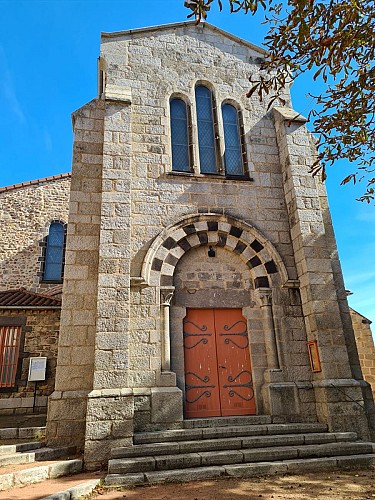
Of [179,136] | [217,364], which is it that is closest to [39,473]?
[217,364]

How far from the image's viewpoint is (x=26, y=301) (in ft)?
32.2

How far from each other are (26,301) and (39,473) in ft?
19.2

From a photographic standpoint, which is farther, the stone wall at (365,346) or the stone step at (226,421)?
the stone wall at (365,346)

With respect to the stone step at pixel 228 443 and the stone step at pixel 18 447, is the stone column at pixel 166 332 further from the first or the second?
the stone step at pixel 18 447

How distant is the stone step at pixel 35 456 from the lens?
16.6 ft

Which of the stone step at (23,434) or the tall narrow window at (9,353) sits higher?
the tall narrow window at (9,353)

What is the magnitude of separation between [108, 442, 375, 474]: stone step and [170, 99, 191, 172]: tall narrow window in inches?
211

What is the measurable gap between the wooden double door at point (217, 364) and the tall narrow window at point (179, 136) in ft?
10.3

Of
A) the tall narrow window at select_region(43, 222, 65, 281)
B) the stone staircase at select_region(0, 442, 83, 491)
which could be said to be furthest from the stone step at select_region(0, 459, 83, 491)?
the tall narrow window at select_region(43, 222, 65, 281)

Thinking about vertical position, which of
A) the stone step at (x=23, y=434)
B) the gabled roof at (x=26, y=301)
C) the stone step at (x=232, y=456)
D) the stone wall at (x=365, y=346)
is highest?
the gabled roof at (x=26, y=301)

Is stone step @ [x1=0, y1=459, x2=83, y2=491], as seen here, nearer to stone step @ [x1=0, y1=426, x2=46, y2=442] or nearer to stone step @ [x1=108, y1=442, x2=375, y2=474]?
stone step @ [x1=108, y1=442, x2=375, y2=474]

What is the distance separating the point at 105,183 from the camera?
699cm

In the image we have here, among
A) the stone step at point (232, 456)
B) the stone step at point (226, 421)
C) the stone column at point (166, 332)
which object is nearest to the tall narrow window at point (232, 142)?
the stone column at point (166, 332)

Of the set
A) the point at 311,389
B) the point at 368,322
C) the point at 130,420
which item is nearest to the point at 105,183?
the point at 130,420
